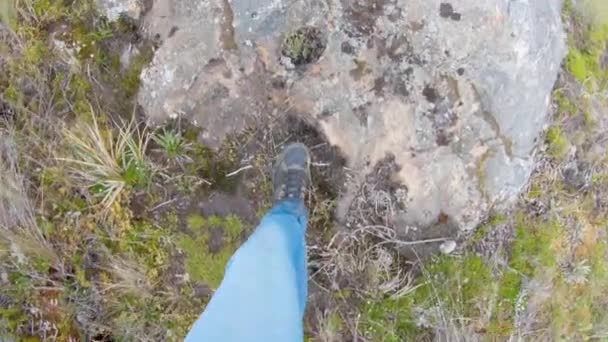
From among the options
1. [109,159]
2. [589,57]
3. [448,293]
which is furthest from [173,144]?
[589,57]

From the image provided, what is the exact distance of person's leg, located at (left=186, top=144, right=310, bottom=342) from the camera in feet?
6.35

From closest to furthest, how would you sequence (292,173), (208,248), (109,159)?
(292,173) → (109,159) → (208,248)

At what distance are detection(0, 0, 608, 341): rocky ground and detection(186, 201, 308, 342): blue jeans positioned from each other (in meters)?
0.48

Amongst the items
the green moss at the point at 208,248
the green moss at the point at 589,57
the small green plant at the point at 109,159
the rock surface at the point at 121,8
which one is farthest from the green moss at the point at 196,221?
the green moss at the point at 589,57

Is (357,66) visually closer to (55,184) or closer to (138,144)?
(138,144)

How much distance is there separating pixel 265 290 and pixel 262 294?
0.02 m

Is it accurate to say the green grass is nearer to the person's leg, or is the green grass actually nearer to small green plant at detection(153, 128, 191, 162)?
the person's leg

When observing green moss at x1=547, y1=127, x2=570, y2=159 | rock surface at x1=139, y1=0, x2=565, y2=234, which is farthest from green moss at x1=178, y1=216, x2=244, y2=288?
green moss at x1=547, y1=127, x2=570, y2=159

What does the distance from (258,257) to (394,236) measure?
86 cm

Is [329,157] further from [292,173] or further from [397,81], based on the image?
[397,81]

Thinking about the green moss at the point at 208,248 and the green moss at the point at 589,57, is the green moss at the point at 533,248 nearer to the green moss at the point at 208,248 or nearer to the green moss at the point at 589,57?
the green moss at the point at 589,57

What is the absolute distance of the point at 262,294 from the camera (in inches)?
81.5

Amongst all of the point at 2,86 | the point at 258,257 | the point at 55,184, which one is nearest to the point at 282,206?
the point at 258,257

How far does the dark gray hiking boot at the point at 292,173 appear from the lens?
105 inches
